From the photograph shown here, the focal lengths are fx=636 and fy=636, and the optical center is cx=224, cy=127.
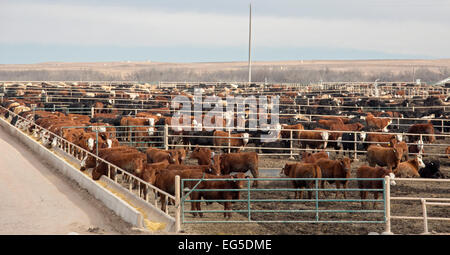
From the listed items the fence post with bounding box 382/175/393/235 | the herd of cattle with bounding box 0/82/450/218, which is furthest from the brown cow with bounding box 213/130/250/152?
the fence post with bounding box 382/175/393/235

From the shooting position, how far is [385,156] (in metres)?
18.1

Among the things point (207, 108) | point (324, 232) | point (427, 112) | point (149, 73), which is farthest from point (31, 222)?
point (149, 73)

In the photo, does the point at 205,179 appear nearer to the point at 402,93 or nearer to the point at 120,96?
the point at 120,96

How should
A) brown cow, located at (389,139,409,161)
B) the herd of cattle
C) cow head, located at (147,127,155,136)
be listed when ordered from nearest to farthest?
the herd of cattle, brown cow, located at (389,139,409,161), cow head, located at (147,127,155,136)

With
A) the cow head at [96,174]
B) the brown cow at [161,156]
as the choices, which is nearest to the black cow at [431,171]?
the brown cow at [161,156]

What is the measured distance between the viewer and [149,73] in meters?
163

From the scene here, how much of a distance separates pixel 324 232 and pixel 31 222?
570cm

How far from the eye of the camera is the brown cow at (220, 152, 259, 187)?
16.8m

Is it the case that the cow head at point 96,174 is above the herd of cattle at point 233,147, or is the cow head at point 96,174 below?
below

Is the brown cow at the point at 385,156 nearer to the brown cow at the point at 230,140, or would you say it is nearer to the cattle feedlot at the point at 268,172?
the cattle feedlot at the point at 268,172

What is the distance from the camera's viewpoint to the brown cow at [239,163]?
659 inches

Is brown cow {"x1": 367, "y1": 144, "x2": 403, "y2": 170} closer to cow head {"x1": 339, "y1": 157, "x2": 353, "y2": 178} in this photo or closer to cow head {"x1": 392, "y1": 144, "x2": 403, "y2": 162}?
cow head {"x1": 392, "y1": 144, "x2": 403, "y2": 162}

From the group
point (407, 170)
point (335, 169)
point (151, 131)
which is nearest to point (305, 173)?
point (335, 169)

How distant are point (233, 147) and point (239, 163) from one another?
362cm
